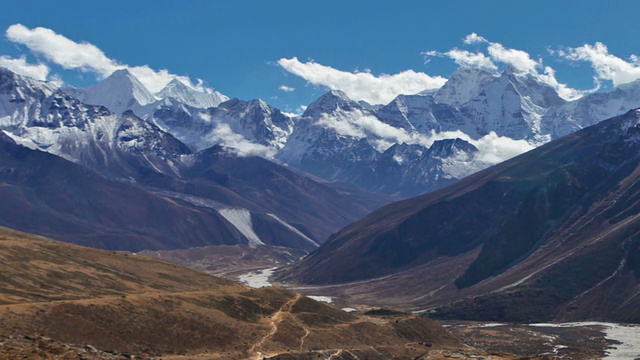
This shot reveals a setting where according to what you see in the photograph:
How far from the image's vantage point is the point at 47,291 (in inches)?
7589

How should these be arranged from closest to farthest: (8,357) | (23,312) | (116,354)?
(8,357)
(116,354)
(23,312)

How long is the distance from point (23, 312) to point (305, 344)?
67609mm

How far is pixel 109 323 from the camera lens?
6688 inches

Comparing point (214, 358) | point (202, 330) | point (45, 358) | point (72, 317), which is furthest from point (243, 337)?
point (45, 358)

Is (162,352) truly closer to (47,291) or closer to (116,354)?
(116,354)

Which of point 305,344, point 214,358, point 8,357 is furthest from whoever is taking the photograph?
point 305,344

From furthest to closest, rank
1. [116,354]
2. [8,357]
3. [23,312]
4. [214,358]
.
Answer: [214,358], [23,312], [116,354], [8,357]

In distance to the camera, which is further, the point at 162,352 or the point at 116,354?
the point at 162,352

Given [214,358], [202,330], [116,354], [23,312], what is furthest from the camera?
[202,330]

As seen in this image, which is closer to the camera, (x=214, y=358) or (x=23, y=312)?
(x=23, y=312)

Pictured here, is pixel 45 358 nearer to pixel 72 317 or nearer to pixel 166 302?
pixel 72 317

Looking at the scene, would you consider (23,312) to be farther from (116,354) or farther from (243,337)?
(243,337)

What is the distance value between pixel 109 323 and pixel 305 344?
49.5m

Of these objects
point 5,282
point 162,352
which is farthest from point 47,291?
point 162,352
